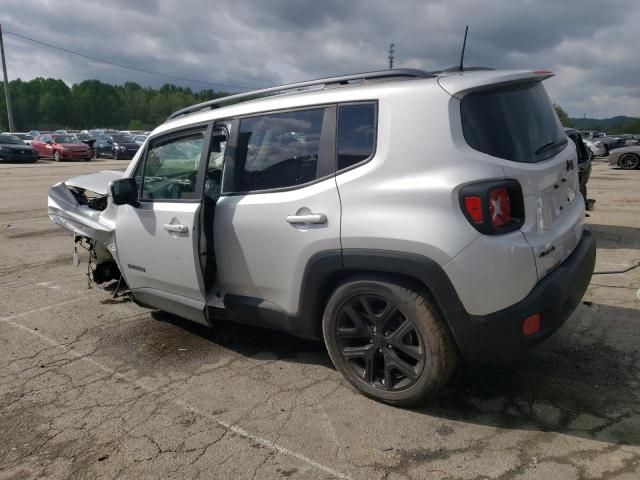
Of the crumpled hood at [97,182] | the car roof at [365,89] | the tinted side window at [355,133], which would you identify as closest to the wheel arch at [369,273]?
the tinted side window at [355,133]

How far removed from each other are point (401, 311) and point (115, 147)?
3446cm

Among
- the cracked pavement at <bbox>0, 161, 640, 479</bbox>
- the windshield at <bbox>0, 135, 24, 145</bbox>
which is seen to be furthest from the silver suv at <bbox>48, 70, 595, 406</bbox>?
the windshield at <bbox>0, 135, 24, 145</bbox>

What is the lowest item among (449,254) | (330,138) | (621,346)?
(621,346)

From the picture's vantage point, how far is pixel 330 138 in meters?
3.20

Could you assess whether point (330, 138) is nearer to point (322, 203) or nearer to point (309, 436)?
point (322, 203)

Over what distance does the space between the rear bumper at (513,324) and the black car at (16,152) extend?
3087 cm

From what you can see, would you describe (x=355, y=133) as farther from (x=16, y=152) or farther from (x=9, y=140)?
(x=9, y=140)

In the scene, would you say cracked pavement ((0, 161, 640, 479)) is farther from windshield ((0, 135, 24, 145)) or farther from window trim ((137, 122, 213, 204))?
windshield ((0, 135, 24, 145))

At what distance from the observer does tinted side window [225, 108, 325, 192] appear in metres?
3.29

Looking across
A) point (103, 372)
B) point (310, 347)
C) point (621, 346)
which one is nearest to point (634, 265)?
point (621, 346)

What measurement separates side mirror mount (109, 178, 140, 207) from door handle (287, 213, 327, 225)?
5.10 feet

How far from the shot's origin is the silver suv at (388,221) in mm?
2705

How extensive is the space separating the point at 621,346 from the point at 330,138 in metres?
2.66

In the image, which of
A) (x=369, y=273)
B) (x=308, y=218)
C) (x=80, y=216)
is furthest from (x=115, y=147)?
(x=369, y=273)
